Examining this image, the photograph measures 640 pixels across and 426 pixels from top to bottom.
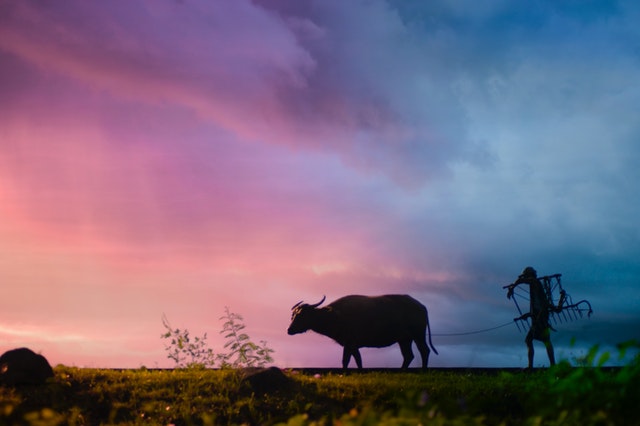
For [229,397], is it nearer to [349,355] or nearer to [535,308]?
[349,355]

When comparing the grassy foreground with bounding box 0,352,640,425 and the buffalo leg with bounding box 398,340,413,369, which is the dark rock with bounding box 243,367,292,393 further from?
the buffalo leg with bounding box 398,340,413,369

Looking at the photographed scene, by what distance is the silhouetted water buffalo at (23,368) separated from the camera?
14.5 meters

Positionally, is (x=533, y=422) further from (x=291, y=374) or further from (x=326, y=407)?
(x=291, y=374)

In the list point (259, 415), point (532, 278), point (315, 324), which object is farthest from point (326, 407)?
point (532, 278)

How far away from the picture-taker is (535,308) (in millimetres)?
20250

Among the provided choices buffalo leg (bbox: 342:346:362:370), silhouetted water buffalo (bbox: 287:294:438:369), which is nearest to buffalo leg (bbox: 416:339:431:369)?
silhouetted water buffalo (bbox: 287:294:438:369)

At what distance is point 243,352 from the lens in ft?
51.8

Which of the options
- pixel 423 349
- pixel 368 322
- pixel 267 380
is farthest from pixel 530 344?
pixel 267 380

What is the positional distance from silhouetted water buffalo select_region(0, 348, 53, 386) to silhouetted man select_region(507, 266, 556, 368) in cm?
1280

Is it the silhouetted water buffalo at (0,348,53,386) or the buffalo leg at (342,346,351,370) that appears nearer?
the silhouetted water buffalo at (0,348,53,386)

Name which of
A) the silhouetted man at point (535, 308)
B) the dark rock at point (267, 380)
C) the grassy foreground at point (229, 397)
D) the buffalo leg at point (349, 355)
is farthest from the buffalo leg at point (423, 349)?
the dark rock at point (267, 380)

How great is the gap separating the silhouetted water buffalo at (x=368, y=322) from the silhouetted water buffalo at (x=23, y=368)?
8.07m

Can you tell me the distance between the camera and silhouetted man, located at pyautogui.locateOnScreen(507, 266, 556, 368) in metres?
19.9

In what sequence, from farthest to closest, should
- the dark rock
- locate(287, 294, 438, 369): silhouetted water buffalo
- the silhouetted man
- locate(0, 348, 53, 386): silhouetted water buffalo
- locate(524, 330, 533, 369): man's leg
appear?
locate(287, 294, 438, 369): silhouetted water buffalo, the silhouetted man, locate(524, 330, 533, 369): man's leg, locate(0, 348, 53, 386): silhouetted water buffalo, the dark rock
